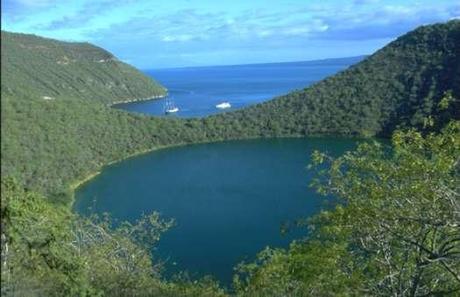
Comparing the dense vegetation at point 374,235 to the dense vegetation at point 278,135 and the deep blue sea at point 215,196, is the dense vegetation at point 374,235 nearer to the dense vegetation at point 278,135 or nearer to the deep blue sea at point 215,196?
the dense vegetation at point 278,135

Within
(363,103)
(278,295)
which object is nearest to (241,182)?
(363,103)

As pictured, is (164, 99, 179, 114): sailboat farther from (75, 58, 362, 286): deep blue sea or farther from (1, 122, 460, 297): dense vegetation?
(1, 122, 460, 297): dense vegetation

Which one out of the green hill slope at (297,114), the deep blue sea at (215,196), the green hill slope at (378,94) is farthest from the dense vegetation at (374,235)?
the green hill slope at (378,94)

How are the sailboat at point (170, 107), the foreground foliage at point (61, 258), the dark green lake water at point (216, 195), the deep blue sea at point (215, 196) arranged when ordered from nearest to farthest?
the foreground foliage at point (61, 258) → the deep blue sea at point (215, 196) → the dark green lake water at point (216, 195) → the sailboat at point (170, 107)

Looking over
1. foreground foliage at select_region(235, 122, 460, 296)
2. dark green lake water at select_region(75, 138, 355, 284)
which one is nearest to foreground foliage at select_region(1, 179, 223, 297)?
foreground foliage at select_region(235, 122, 460, 296)

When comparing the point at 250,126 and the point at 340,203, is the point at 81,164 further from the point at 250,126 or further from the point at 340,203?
the point at 340,203

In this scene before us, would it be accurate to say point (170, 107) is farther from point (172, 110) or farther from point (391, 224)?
point (391, 224)
